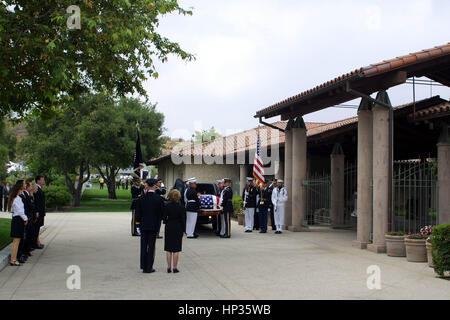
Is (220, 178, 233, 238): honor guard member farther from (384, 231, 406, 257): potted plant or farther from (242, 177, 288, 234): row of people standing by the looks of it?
(384, 231, 406, 257): potted plant

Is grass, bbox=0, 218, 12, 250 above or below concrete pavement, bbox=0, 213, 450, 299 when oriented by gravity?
above

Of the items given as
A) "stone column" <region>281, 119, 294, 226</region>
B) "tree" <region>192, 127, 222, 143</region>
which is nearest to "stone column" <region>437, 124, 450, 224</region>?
"stone column" <region>281, 119, 294, 226</region>

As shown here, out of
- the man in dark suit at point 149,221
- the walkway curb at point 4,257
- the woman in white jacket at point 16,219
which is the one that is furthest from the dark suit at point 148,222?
the walkway curb at point 4,257

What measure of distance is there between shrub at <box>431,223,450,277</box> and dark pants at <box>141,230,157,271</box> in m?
5.25

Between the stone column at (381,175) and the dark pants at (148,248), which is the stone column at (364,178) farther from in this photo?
the dark pants at (148,248)

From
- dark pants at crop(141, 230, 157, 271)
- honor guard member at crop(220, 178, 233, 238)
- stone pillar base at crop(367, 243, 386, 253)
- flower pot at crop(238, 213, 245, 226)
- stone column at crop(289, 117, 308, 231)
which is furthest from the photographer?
flower pot at crop(238, 213, 245, 226)

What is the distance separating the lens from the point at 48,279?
8.73 metres

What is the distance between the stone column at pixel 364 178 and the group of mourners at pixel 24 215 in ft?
27.0

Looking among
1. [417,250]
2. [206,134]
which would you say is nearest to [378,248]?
[417,250]

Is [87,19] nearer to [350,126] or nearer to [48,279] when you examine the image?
[48,279]

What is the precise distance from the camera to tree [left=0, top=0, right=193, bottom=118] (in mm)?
9344

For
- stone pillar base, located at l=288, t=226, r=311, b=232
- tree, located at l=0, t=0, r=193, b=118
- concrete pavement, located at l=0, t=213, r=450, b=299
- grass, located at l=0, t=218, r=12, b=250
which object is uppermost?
tree, located at l=0, t=0, r=193, b=118
